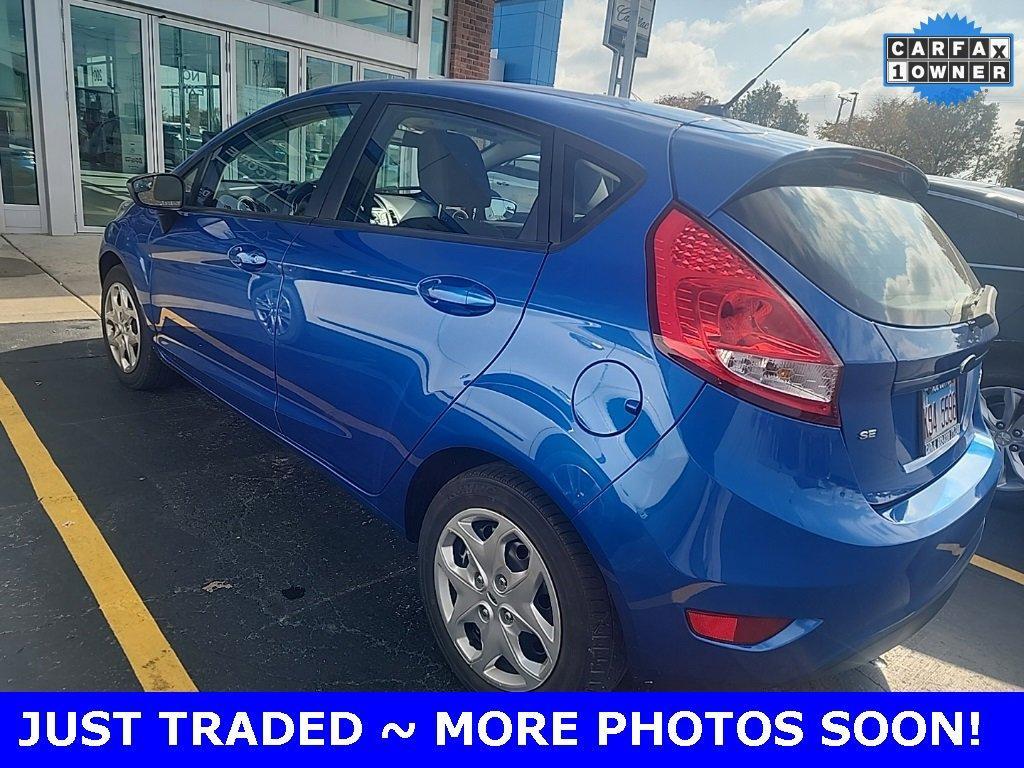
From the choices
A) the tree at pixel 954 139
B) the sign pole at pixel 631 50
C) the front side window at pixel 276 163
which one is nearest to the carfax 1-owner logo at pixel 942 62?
the sign pole at pixel 631 50

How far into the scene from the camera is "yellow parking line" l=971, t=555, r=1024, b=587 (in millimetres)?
3307

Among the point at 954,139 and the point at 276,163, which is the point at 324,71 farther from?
the point at 954,139

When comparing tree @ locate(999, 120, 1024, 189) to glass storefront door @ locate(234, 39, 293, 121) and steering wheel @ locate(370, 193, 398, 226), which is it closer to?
glass storefront door @ locate(234, 39, 293, 121)

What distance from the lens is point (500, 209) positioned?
7.89 feet

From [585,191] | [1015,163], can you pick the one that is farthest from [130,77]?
[1015,163]

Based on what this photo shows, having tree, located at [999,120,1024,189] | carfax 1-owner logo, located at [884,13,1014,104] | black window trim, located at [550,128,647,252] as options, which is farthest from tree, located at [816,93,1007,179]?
black window trim, located at [550,128,647,252]

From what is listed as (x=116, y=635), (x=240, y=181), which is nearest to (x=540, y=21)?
(x=240, y=181)

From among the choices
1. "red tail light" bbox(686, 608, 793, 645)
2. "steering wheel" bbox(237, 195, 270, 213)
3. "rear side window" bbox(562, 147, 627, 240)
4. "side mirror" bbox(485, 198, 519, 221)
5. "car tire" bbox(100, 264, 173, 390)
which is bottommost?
"car tire" bbox(100, 264, 173, 390)

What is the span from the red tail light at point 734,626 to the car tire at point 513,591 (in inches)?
8.7

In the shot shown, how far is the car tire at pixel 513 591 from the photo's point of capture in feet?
6.17

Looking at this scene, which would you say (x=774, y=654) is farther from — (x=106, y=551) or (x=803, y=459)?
(x=106, y=551)

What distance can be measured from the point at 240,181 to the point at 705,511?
110 inches

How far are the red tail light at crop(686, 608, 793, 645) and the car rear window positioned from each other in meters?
0.73

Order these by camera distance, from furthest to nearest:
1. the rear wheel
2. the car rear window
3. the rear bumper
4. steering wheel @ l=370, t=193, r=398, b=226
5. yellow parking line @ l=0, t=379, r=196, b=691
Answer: the rear wheel → steering wheel @ l=370, t=193, r=398, b=226 → yellow parking line @ l=0, t=379, r=196, b=691 → the car rear window → the rear bumper
